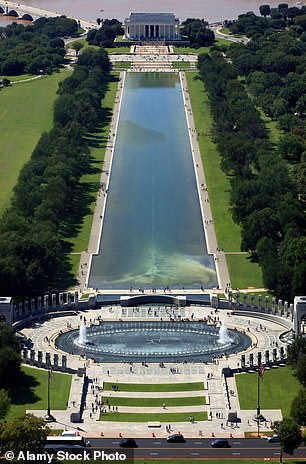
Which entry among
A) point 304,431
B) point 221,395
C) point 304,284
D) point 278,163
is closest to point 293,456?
point 304,431

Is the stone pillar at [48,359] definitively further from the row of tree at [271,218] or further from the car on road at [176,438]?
the row of tree at [271,218]

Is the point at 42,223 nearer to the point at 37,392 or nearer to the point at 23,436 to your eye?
the point at 37,392

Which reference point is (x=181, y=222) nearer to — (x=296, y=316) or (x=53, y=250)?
(x=53, y=250)

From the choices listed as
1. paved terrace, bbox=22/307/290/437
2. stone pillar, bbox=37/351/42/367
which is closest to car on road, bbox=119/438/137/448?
paved terrace, bbox=22/307/290/437

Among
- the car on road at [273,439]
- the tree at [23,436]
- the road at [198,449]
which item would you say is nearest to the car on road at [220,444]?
the road at [198,449]

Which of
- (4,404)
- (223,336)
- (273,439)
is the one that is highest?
(4,404)

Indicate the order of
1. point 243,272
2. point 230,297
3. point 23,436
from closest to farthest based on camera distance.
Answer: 1. point 23,436
2. point 230,297
3. point 243,272

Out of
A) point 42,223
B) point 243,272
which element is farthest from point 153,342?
point 42,223

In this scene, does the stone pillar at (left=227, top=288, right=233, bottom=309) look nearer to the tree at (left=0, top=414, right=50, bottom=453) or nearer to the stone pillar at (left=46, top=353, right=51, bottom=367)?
the stone pillar at (left=46, top=353, right=51, bottom=367)
